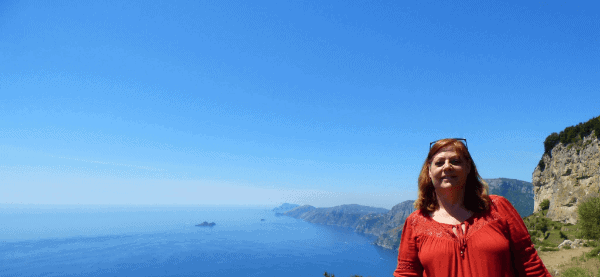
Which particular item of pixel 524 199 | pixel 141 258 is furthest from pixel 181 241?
pixel 524 199

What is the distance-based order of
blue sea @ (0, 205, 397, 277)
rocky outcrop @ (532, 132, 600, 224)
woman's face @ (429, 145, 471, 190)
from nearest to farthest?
1. woman's face @ (429, 145, 471, 190)
2. rocky outcrop @ (532, 132, 600, 224)
3. blue sea @ (0, 205, 397, 277)

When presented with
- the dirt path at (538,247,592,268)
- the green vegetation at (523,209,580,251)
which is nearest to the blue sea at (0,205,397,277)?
the green vegetation at (523,209,580,251)

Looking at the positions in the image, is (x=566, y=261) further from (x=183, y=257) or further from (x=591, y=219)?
(x=183, y=257)

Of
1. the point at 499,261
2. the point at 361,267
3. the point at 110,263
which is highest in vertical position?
the point at 499,261

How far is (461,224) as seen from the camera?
208cm

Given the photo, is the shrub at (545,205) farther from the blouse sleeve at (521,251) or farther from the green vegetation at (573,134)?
the blouse sleeve at (521,251)

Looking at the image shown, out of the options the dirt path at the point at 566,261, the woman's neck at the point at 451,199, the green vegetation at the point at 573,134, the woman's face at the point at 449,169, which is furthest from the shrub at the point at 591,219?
the woman's face at the point at 449,169

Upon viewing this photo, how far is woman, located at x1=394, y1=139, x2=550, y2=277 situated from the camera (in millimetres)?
1889

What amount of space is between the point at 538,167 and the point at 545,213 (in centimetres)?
1199

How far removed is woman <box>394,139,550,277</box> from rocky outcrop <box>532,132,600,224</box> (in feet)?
156

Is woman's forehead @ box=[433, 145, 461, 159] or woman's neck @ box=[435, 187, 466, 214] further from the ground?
woman's forehead @ box=[433, 145, 461, 159]

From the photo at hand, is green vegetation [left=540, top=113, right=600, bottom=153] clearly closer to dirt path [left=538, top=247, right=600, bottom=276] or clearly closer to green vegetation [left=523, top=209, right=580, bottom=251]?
green vegetation [left=523, top=209, right=580, bottom=251]

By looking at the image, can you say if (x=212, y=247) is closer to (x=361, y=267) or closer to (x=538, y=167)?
(x=361, y=267)

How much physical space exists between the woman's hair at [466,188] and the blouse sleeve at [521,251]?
0.60ft
